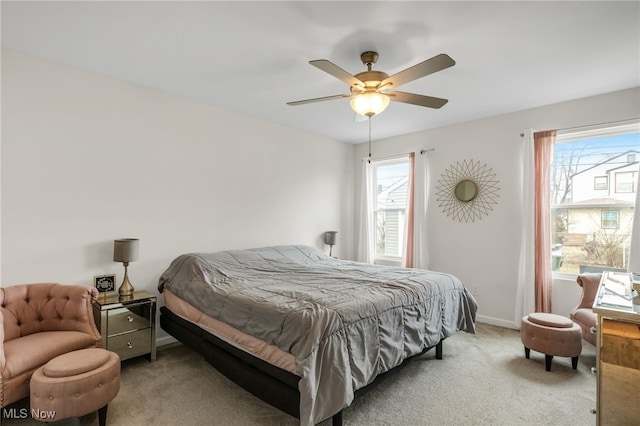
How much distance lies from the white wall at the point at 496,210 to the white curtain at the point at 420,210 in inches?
3.7

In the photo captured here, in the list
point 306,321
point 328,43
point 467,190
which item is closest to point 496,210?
point 467,190

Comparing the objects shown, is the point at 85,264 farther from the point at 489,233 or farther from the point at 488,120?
the point at 488,120

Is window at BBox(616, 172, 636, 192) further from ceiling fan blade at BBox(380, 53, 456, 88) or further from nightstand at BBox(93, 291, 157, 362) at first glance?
nightstand at BBox(93, 291, 157, 362)

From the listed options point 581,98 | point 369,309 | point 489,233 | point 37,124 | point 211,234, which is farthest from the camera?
point 489,233

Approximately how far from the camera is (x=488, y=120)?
413 cm

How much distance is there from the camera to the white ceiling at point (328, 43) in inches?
79.5

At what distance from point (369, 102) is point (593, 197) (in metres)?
2.95

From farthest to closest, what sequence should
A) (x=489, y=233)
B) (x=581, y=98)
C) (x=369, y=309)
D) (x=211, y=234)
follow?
(x=489, y=233) < (x=211, y=234) < (x=581, y=98) < (x=369, y=309)

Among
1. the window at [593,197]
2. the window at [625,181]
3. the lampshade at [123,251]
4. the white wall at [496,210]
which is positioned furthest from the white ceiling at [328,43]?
the lampshade at [123,251]

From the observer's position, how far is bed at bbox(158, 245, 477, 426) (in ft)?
5.90

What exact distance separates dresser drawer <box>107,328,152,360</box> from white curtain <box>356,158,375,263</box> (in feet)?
11.0

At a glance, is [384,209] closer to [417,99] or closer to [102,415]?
[417,99]

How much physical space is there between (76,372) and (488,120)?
4.78 meters

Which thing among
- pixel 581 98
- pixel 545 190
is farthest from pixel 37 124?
pixel 581 98
